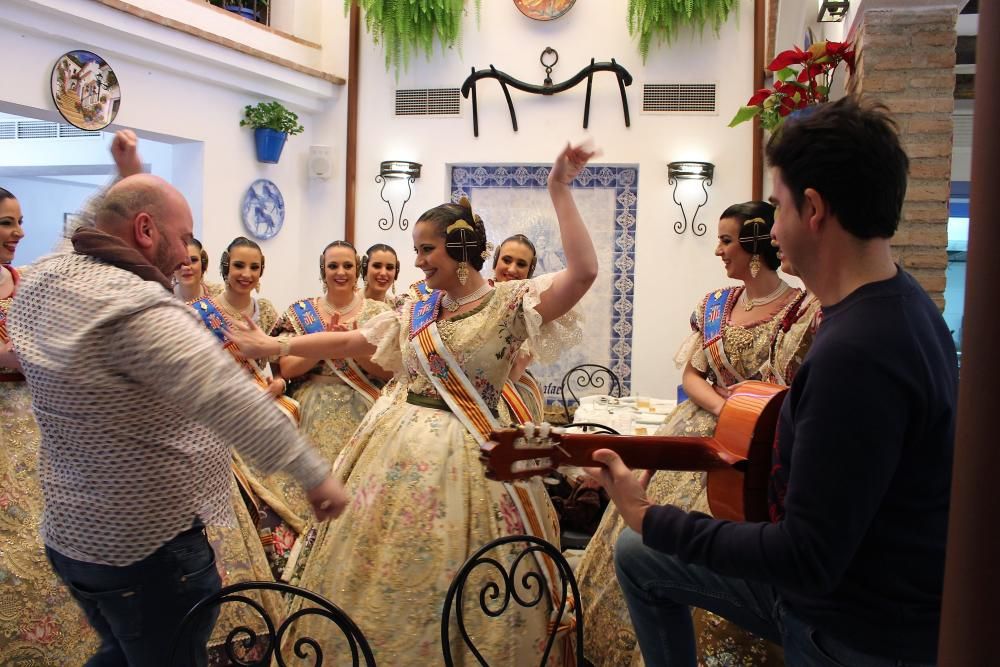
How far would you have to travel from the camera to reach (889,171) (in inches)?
51.5

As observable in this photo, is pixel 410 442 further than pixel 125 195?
Yes

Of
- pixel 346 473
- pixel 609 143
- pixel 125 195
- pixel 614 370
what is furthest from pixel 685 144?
pixel 125 195

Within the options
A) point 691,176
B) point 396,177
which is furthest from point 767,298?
point 396,177

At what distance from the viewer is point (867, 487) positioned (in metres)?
1.20

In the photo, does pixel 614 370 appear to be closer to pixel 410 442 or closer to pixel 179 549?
pixel 410 442

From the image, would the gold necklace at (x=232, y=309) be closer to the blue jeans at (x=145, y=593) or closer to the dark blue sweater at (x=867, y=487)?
the blue jeans at (x=145, y=593)

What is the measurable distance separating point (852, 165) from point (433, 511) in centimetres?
161

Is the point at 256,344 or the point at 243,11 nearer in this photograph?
the point at 256,344

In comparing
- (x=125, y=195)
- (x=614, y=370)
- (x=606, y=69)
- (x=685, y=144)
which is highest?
(x=606, y=69)

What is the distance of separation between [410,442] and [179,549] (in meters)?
0.91

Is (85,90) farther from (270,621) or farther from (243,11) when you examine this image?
(270,621)

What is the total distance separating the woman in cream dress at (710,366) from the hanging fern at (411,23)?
469 cm

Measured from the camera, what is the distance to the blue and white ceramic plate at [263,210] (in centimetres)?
691

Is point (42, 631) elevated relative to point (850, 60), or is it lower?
lower
